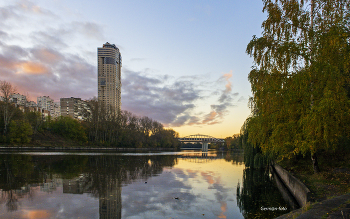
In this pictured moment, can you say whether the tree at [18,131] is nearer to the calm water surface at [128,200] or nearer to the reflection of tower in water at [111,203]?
the calm water surface at [128,200]

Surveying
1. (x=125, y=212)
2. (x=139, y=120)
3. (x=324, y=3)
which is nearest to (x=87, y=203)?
(x=125, y=212)

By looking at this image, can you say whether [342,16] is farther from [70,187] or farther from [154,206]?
[70,187]

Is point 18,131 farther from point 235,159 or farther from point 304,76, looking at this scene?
point 304,76

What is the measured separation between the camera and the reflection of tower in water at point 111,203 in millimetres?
9898

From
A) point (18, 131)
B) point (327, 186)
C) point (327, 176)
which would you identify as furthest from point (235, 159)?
point (18, 131)

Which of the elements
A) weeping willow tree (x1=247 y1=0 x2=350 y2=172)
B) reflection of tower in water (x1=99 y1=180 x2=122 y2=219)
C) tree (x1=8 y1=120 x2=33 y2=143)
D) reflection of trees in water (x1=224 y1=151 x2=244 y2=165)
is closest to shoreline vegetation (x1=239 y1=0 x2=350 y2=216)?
weeping willow tree (x1=247 y1=0 x2=350 y2=172)

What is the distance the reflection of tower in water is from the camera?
32.5 ft

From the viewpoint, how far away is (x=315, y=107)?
11984 millimetres

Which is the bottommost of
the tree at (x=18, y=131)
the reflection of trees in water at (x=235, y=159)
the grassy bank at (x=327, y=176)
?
the reflection of trees in water at (x=235, y=159)

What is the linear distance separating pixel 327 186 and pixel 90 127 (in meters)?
90.5

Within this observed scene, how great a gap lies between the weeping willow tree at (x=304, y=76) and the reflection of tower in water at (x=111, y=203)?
33.2 feet

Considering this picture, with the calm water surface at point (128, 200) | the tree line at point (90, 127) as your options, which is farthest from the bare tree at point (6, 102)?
the calm water surface at point (128, 200)

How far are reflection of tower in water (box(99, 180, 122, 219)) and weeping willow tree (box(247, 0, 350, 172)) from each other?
10.1 meters

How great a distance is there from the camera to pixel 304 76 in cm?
Answer: 1296
